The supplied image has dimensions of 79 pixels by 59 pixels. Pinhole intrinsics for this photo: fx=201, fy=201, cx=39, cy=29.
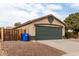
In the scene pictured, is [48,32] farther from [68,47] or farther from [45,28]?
[68,47]

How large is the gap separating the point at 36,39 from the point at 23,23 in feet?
9.86

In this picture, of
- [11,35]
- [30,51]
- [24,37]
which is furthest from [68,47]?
[11,35]

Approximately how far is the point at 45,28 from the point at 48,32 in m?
0.75

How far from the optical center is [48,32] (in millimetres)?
28844

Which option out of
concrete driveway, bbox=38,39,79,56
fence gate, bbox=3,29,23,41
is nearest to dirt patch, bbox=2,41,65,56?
concrete driveway, bbox=38,39,79,56

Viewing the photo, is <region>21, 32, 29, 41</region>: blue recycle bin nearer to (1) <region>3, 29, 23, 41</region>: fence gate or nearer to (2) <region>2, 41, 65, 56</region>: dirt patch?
(1) <region>3, 29, 23, 41</region>: fence gate

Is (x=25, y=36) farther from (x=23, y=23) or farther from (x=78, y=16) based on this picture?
(x=78, y=16)

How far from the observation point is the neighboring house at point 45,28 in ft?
91.6

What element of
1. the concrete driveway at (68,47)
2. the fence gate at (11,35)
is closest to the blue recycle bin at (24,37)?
the fence gate at (11,35)

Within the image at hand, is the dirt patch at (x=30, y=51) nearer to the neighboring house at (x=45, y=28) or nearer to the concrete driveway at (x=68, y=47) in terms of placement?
the concrete driveway at (x=68, y=47)

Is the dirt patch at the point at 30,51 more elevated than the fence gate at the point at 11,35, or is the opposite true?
the fence gate at the point at 11,35

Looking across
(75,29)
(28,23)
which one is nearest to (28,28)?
(28,23)

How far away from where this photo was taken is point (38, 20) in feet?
93.8

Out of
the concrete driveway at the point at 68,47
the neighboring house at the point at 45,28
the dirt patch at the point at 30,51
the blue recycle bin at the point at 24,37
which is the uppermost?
the neighboring house at the point at 45,28
